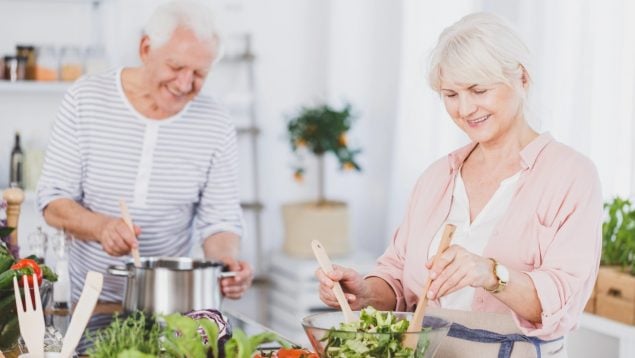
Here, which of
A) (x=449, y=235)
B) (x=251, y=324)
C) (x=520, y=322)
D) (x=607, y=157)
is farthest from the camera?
(x=607, y=157)

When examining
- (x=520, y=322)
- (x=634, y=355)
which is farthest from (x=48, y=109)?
(x=520, y=322)

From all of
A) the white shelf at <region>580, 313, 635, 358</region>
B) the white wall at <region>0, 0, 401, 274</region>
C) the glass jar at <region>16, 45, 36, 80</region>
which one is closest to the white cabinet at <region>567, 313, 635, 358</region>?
the white shelf at <region>580, 313, 635, 358</region>

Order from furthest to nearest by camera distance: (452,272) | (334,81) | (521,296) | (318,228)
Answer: (334,81), (318,228), (521,296), (452,272)

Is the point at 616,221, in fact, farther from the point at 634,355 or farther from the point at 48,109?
the point at 48,109

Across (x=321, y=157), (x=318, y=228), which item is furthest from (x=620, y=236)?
(x=321, y=157)

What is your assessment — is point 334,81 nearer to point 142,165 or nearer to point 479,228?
point 142,165

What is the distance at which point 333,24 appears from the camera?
5191mm

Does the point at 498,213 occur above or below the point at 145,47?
below

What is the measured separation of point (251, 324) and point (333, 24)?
289cm

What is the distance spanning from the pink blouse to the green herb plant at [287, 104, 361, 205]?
2.61 metres

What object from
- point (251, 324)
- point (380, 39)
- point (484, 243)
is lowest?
point (251, 324)

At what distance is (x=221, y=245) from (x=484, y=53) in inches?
50.4

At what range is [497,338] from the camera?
2.08m

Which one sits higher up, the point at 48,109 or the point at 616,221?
the point at 48,109
